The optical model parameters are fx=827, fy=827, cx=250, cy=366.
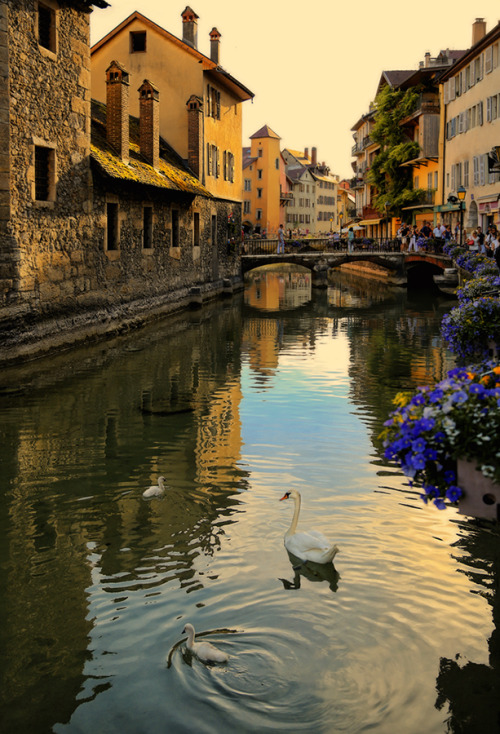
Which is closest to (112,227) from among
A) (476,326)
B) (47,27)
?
(47,27)

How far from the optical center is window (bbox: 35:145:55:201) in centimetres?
1797

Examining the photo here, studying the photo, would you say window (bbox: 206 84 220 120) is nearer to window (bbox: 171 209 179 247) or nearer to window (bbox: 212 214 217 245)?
window (bbox: 212 214 217 245)

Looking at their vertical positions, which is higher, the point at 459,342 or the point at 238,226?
the point at 238,226

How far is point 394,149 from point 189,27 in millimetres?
22086

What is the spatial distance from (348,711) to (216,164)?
33.4 m

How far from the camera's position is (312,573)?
7172 millimetres

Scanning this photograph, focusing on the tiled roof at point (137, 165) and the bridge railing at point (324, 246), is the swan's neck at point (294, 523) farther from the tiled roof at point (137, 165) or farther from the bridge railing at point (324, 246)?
the bridge railing at point (324, 246)

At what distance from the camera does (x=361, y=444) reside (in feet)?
37.0

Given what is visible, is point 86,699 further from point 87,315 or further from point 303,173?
point 303,173

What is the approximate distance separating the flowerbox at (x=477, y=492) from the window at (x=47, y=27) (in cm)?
1603

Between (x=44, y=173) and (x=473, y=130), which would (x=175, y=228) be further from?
(x=473, y=130)

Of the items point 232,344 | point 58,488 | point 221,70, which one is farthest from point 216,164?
point 58,488

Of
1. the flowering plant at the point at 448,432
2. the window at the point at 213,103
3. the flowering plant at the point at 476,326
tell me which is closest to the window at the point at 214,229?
the window at the point at 213,103

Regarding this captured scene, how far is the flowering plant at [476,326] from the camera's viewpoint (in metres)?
11.3
